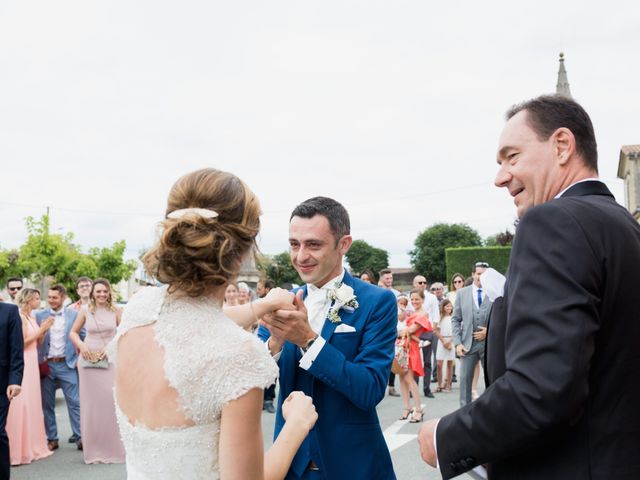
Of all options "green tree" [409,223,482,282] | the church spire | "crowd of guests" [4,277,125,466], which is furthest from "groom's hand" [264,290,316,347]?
"green tree" [409,223,482,282]

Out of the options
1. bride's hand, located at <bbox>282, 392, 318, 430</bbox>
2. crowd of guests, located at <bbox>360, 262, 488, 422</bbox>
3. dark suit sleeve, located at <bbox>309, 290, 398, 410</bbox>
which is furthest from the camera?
crowd of guests, located at <bbox>360, 262, 488, 422</bbox>

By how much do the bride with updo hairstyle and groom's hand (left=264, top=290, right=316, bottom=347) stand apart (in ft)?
1.72

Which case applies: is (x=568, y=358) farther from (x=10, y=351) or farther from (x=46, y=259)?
(x=46, y=259)

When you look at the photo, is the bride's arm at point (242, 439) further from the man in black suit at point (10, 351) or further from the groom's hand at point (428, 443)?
the man in black suit at point (10, 351)

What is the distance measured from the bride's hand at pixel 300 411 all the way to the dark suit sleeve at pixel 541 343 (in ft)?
1.83

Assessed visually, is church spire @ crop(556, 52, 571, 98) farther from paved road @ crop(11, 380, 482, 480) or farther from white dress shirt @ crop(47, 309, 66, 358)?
white dress shirt @ crop(47, 309, 66, 358)

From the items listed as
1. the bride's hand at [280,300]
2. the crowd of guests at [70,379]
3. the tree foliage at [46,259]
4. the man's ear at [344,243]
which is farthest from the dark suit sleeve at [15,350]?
the tree foliage at [46,259]

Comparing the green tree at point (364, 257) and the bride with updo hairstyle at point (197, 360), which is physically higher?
the bride with updo hairstyle at point (197, 360)

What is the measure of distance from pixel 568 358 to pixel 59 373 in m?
9.23

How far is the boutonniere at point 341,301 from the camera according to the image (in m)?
3.03

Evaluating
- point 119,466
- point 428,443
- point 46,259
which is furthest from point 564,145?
point 46,259

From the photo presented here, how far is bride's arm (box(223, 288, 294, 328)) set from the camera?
8.50ft

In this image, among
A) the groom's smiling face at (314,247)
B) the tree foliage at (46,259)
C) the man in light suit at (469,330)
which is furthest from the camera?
the tree foliage at (46,259)

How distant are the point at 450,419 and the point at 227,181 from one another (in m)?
1.02
